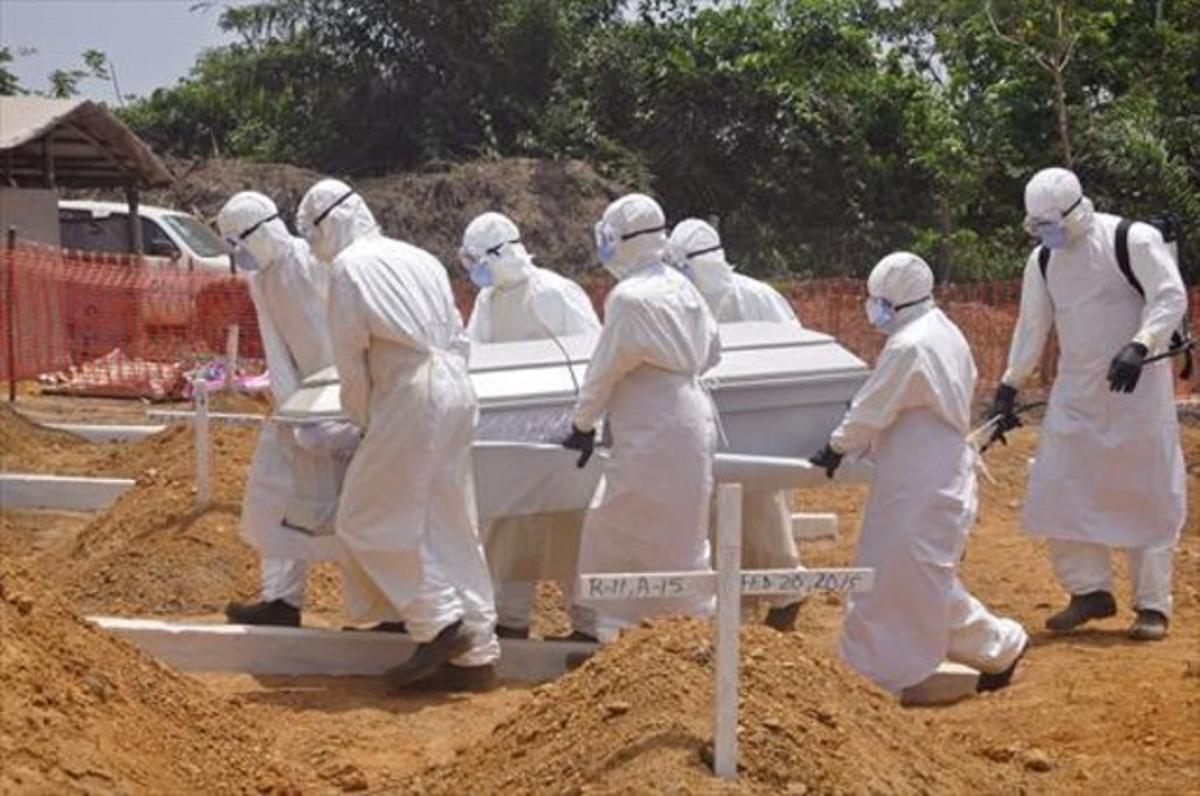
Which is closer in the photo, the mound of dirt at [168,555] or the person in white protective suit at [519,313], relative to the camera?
the person in white protective suit at [519,313]

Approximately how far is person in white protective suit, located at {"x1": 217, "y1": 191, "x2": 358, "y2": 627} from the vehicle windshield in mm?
16307

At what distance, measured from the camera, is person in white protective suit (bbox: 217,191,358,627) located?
355 inches

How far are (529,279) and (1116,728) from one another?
4121mm

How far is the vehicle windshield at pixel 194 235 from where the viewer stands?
25.5 meters

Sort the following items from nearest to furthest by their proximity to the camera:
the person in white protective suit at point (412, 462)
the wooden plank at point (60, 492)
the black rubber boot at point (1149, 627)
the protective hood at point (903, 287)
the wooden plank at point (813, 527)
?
the person in white protective suit at point (412, 462), the protective hood at point (903, 287), the black rubber boot at point (1149, 627), the wooden plank at point (813, 527), the wooden plank at point (60, 492)

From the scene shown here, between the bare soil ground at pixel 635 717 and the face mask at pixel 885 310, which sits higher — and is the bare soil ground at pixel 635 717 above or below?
below

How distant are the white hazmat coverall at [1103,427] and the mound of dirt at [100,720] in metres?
4.40

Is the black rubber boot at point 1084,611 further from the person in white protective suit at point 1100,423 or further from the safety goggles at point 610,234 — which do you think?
the safety goggles at point 610,234

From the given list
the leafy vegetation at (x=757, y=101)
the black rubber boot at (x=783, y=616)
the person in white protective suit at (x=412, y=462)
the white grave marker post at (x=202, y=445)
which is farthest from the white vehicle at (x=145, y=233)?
the person in white protective suit at (x=412, y=462)

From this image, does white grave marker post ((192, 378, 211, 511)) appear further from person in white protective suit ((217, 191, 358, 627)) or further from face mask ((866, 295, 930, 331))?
face mask ((866, 295, 930, 331))

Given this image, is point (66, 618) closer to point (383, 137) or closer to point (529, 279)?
point (529, 279)

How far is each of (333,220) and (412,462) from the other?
3.20 feet

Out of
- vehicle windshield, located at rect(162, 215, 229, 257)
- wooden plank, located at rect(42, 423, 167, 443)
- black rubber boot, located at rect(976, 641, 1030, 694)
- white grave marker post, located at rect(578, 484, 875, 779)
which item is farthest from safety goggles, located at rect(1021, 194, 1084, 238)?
vehicle windshield, located at rect(162, 215, 229, 257)

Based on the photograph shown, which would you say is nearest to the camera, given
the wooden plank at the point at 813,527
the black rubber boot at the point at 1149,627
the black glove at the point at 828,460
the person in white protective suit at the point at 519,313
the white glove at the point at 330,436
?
the black glove at the point at 828,460
